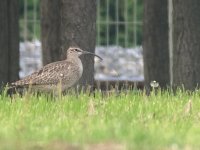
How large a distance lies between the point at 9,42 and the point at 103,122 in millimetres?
6897

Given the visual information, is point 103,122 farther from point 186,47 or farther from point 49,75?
point 186,47

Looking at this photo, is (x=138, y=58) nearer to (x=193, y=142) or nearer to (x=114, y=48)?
(x=114, y=48)

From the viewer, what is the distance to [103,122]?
8.70 metres

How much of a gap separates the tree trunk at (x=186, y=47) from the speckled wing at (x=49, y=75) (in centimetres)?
169

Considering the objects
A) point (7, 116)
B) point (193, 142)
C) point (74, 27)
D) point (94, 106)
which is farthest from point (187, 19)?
point (193, 142)

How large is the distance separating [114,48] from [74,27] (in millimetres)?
13890

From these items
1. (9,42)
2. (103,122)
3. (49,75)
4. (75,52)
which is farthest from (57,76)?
(103,122)

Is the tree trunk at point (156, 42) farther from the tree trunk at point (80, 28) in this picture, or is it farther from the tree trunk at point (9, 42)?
the tree trunk at point (9, 42)

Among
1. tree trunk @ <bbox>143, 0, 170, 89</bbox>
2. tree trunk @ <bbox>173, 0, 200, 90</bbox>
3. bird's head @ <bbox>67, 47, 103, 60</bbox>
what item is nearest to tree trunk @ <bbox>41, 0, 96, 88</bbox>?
bird's head @ <bbox>67, 47, 103, 60</bbox>

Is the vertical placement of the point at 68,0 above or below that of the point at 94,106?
above

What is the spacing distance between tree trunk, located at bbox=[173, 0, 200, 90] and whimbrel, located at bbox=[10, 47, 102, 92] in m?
1.42

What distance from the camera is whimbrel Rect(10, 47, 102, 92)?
13555 millimetres

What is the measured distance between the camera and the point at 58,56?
16.3m

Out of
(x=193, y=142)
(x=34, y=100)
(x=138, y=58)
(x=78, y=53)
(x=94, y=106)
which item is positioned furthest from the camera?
(x=138, y=58)
